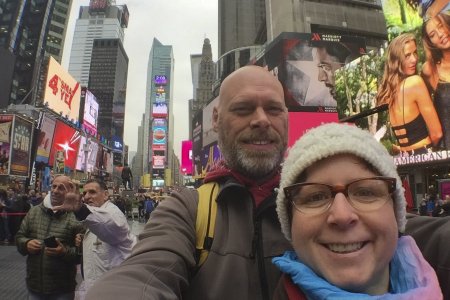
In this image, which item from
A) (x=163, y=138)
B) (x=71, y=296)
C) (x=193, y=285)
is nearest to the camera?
(x=193, y=285)

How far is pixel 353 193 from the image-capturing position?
3.95 ft

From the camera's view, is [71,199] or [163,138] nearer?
[71,199]

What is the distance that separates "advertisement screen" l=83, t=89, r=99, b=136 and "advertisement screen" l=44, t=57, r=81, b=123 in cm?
706

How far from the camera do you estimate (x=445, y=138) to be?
2150cm

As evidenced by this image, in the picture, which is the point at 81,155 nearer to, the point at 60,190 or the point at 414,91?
the point at 414,91

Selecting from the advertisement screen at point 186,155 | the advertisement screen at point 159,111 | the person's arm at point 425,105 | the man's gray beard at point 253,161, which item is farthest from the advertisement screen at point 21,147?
the advertisement screen at point 159,111

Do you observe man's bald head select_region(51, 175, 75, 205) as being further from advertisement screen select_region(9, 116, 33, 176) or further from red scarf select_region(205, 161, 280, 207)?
advertisement screen select_region(9, 116, 33, 176)

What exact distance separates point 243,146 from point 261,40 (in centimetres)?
8400

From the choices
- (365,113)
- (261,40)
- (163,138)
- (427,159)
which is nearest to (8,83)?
(427,159)

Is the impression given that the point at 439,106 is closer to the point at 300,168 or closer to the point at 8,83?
the point at 300,168

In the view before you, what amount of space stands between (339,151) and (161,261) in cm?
75

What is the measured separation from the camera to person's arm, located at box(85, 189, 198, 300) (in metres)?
1.13

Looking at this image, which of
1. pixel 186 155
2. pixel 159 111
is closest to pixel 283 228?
pixel 186 155

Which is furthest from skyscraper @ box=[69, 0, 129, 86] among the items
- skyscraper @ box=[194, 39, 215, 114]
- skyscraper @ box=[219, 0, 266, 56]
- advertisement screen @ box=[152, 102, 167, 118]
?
skyscraper @ box=[219, 0, 266, 56]
